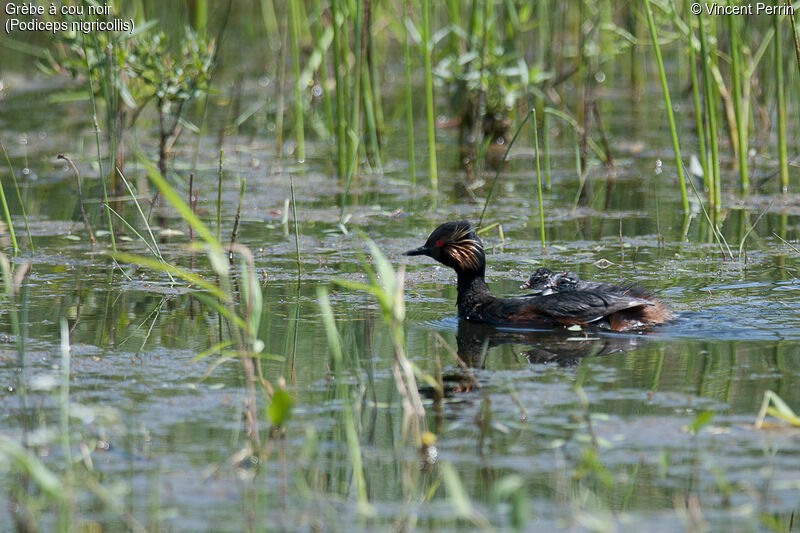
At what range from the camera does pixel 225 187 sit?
33.7 ft

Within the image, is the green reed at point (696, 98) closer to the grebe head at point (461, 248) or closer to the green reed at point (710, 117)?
the green reed at point (710, 117)

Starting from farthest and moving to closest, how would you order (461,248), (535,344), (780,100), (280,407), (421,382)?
(780,100)
(461,248)
(535,344)
(421,382)
(280,407)

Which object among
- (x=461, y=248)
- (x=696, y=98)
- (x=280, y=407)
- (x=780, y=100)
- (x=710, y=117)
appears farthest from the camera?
(x=780, y=100)

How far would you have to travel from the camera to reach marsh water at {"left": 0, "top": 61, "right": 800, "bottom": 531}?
3875 mm

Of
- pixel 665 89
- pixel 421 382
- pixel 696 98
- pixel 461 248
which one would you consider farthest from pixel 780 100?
pixel 421 382

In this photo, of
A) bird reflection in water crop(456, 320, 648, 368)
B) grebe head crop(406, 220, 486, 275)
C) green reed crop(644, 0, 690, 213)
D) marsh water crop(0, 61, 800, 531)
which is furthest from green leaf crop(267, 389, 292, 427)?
green reed crop(644, 0, 690, 213)

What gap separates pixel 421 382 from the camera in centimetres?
538

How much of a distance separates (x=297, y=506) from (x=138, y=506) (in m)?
0.54

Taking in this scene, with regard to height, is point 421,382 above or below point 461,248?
below

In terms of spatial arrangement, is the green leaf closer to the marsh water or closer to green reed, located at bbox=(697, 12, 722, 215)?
→ the marsh water

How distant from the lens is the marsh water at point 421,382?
3.88 metres

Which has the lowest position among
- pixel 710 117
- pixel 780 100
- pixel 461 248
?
pixel 461 248

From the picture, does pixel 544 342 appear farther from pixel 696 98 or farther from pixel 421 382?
pixel 696 98

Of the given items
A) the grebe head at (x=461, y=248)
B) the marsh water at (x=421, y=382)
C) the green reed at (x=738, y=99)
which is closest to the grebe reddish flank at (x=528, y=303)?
the grebe head at (x=461, y=248)
